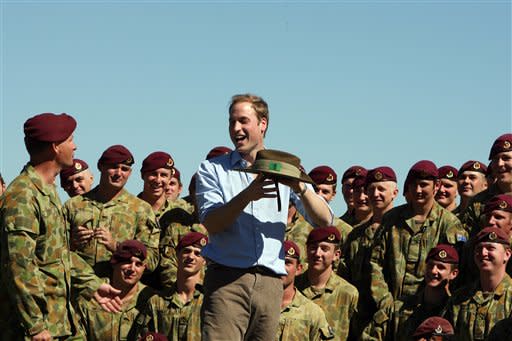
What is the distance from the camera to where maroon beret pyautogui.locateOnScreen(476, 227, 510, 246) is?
10188 mm

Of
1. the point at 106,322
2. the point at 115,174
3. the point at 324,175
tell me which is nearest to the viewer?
the point at 106,322

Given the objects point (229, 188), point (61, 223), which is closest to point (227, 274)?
point (229, 188)

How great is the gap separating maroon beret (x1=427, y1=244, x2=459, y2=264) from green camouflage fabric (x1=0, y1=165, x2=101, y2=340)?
174 inches

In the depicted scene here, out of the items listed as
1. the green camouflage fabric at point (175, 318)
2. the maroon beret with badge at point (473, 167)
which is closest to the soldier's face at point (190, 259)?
the green camouflage fabric at point (175, 318)

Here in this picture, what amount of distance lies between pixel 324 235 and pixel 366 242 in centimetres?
76

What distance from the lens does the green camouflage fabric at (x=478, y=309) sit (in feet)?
33.6

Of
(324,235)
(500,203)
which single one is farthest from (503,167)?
(324,235)

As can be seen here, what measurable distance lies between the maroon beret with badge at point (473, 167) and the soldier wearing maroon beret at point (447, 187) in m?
0.10

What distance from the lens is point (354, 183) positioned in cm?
1274

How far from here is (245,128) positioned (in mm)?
6730

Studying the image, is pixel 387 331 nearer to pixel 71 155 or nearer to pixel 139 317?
pixel 139 317

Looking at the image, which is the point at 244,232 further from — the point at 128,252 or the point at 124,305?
the point at 124,305

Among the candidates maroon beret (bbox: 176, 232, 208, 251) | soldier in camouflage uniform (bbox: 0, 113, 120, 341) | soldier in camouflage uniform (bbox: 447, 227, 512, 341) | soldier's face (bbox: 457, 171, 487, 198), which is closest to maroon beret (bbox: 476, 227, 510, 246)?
soldier in camouflage uniform (bbox: 447, 227, 512, 341)

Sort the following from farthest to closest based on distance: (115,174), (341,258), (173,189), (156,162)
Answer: (173,189)
(156,162)
(341,258)
(115,174)
